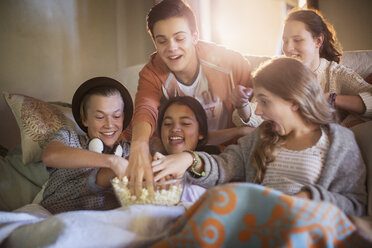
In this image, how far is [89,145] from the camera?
3.18 feet

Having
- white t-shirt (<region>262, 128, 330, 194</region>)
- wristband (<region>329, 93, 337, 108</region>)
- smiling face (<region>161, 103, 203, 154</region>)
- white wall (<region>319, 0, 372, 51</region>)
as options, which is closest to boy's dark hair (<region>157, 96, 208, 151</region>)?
smiling face (<region>161, 103, 203, 154</region>)

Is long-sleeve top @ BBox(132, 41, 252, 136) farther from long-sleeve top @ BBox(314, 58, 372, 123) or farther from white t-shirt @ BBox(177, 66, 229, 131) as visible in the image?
long-sleeve top @ BBox(314, 58, 372, 123)

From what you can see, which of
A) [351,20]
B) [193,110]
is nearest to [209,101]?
[193,110]

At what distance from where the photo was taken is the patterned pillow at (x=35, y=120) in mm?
1065

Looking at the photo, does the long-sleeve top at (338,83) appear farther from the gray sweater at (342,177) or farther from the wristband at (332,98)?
the gray sweater at (342,177)

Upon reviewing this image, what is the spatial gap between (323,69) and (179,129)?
0.43 m

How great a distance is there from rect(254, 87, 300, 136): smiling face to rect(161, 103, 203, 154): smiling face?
0.22 m

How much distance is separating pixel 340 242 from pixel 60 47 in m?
0.91

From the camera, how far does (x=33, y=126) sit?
1084mm

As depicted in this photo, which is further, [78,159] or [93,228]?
[78,159]

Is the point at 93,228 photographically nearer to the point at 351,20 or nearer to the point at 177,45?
the point at 177,45

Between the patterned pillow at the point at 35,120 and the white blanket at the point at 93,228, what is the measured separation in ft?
1.13

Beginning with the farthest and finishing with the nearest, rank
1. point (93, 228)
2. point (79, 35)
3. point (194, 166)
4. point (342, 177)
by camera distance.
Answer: point (79, 35) → point (194, 166) → point (342, 177) → point (93, 228)

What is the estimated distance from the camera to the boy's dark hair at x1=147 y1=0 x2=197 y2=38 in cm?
98
